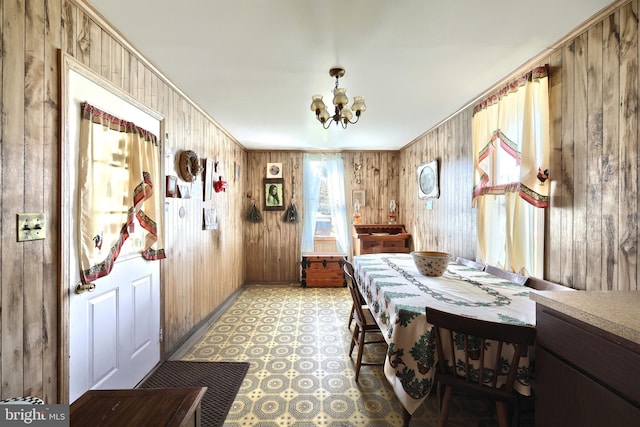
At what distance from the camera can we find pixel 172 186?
7.43 feet

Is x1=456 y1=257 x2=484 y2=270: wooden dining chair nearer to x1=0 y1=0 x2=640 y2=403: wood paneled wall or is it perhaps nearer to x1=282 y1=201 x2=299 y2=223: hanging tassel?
x1=0 y1=0 x2=640 y2=403: wood paneled wall

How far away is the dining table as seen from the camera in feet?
4.11

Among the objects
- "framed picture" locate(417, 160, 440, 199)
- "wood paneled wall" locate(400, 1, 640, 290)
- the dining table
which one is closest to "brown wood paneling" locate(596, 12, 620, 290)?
"wood paneled wall" locate(400, 1, 640, 290)

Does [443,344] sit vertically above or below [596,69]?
below

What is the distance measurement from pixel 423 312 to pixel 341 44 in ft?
5.62

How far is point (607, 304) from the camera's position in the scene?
3.08 ft

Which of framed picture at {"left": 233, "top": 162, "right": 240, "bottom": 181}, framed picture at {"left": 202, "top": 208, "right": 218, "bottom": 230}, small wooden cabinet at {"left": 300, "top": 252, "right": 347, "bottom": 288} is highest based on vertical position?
framed picture at {"left": 233, "top": 162, "right": 240, "bottom": 181}

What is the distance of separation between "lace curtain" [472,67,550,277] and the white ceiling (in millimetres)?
244

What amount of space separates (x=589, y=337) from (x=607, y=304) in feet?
0.68

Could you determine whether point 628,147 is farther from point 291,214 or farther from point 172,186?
point 291,214

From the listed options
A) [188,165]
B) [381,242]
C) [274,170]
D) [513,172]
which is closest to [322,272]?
→ [381,242]

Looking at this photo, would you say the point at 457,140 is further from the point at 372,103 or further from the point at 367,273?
the point at 367,273

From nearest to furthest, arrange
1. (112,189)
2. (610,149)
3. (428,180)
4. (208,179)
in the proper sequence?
1. (610,149)
2. (112,189)
3. (208,179)
4. (428,180)

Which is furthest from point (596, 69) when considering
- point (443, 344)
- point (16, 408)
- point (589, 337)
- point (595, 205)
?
point (16, 408)
